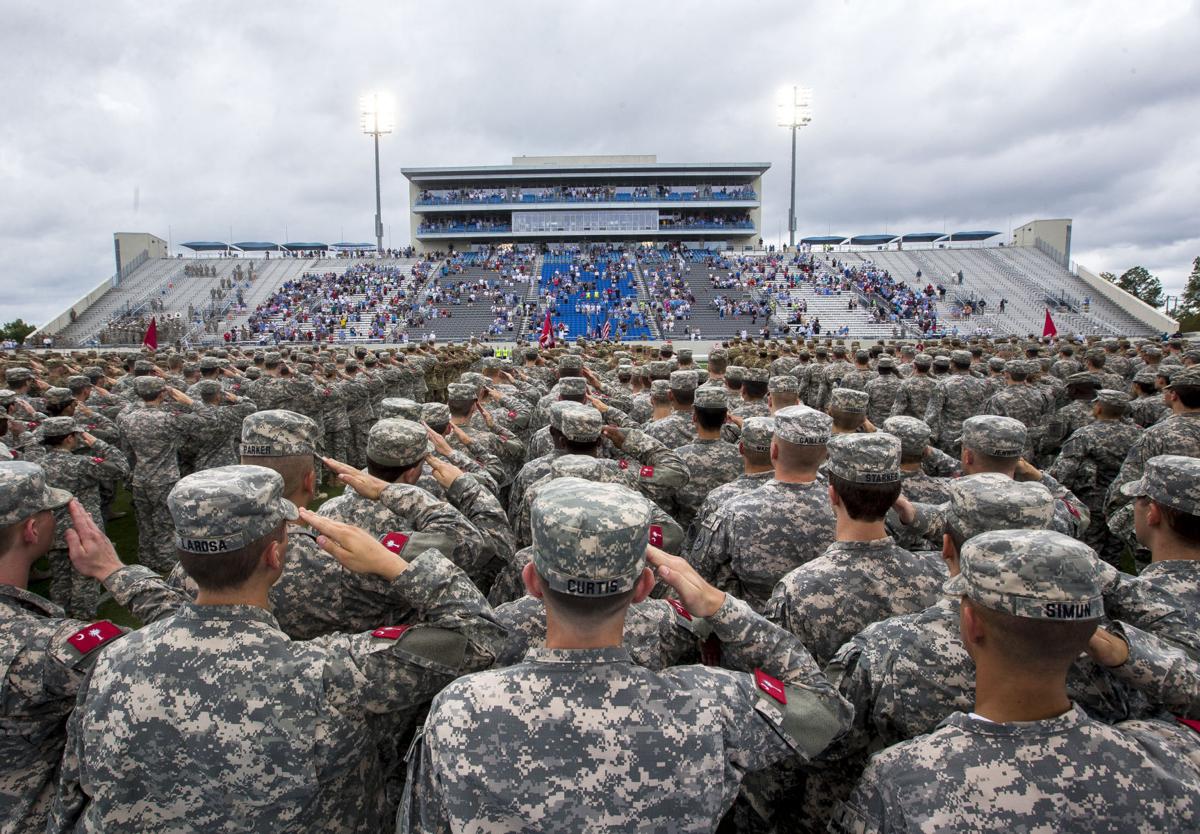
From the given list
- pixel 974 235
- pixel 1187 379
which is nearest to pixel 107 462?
pixel 1187 379

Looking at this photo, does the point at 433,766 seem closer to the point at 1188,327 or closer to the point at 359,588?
the point at 359,588

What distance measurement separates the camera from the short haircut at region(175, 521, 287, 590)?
1866 millimetres

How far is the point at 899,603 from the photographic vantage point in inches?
100

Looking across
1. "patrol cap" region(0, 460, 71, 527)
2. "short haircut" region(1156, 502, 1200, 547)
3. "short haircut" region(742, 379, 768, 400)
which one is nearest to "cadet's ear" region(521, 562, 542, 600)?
"patrol cap" region(0, 460, 71, 527)

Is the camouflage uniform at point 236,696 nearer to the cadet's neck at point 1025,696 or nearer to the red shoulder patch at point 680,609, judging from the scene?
the red shoulder patch at point 680,609

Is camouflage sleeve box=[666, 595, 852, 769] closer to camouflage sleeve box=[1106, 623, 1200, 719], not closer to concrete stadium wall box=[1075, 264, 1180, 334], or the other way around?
camouflage sleeve box=[1106, 623, 1200, 719]

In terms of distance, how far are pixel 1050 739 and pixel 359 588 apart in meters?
2.16

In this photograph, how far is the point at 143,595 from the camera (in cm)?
219

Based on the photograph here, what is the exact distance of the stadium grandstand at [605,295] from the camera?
40.9m

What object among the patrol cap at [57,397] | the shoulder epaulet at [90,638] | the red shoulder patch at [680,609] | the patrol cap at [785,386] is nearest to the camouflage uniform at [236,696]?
the shoulder epaulet at [90,638]

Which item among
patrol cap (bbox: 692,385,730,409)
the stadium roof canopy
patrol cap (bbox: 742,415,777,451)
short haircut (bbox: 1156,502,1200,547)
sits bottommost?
short haircut (bbox: 1156,502,1200,547)

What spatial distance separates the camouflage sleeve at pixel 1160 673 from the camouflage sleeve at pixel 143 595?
8.79ft

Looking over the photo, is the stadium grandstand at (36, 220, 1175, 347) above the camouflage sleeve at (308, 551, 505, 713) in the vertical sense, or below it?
above

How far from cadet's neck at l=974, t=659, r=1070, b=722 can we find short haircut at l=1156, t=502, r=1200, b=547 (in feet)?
4.51
